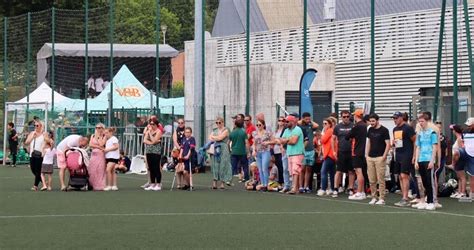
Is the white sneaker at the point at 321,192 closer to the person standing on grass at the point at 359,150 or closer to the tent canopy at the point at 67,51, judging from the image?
the person standing on grass at the point at 359,150

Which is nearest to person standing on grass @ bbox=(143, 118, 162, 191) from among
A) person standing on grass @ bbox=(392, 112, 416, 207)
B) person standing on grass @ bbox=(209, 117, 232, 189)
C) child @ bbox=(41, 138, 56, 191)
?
person standing on grass @ bbox=(209, 117, 232, 189)

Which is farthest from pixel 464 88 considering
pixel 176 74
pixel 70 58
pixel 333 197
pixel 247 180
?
pixel 176 74

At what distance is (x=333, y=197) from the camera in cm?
2384

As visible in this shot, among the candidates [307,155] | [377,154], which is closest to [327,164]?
[307,155]

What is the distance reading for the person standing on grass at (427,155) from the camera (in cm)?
2044

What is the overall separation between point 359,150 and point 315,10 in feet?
68.6

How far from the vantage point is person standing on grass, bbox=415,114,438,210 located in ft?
67.1

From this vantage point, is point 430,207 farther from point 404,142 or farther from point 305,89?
point 305,89

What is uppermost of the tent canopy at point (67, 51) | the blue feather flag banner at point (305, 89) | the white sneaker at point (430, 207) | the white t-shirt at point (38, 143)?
the tent canopy at point (67, 51)

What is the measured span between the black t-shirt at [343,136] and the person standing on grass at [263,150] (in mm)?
2326

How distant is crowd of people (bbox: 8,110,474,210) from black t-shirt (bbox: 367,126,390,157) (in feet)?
0.06

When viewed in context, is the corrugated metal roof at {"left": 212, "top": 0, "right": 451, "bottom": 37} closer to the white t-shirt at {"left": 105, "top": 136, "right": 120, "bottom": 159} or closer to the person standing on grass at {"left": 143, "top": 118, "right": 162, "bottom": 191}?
the person standing on grass at {"left": 143, "top": 118, "right": 162, "bottom": 191}

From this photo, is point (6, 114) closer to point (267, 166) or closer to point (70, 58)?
point (70, 58)

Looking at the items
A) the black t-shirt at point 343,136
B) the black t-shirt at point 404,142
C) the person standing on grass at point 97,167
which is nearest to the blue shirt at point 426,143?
the black t-shirt at point 404,142
